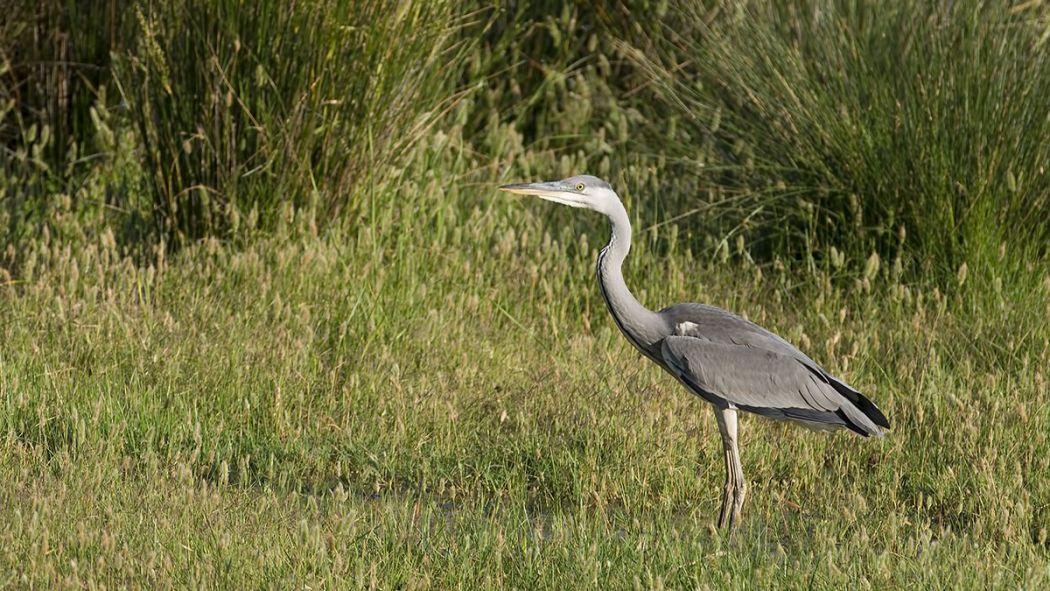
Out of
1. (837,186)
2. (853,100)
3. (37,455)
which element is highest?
(853,100)

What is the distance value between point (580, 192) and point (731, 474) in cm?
103

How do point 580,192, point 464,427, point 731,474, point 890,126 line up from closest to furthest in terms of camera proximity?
point 731,474 < point 580,192 < point 464,427 < point 890,126

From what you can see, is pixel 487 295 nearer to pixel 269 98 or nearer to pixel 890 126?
pixel 269 98

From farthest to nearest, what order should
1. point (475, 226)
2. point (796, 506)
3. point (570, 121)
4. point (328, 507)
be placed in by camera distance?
point (570, 121), point (475, 226), point (796, 506), point (328, 507)

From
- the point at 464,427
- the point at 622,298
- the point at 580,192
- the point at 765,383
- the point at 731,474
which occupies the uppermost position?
the point at 580,192

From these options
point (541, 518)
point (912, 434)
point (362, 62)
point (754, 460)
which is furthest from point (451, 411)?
point (362, 62)

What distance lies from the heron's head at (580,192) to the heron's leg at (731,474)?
0.77 metres

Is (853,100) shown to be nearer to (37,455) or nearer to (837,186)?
(837,186)

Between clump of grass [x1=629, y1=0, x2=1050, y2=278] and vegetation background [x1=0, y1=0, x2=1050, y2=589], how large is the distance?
2cm

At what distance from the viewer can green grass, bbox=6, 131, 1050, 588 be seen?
3.93 metres

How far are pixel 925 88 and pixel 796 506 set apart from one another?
238cm

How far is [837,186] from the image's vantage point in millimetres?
6676

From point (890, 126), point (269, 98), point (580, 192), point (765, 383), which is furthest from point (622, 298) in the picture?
point (269, 98)

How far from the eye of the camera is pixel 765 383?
468 centimetres
